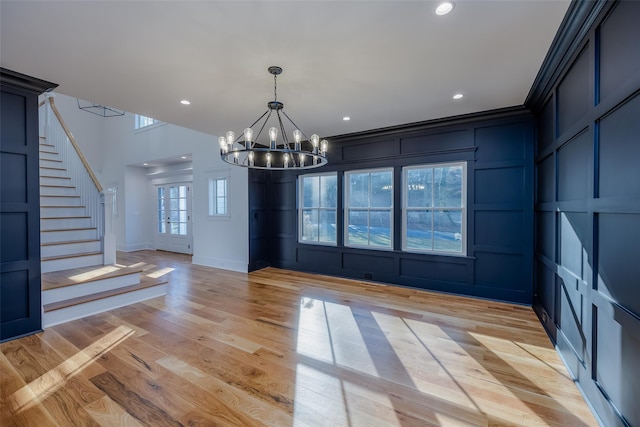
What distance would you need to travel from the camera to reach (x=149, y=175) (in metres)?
8.33

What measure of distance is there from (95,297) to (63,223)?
200 cm

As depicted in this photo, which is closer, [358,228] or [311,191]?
[358,228]

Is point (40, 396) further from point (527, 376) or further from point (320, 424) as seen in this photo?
point (527, 376)

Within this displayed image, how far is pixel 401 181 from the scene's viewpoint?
4.53 metres

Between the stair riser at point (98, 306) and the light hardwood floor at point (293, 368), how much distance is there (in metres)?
0.13

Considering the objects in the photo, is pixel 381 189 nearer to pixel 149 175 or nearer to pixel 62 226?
pixel 62 226

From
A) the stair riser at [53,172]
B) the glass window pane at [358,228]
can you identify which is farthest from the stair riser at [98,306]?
the glass window pane at [358,228]

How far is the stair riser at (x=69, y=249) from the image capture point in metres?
3.98

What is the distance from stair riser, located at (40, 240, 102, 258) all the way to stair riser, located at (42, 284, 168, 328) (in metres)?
1.32

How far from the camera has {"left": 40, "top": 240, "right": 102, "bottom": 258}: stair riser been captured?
3.98 metres

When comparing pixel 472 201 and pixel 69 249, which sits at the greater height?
pixel 472 201

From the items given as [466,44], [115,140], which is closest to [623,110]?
[466,44]

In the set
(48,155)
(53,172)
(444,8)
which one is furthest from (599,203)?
(48,155)

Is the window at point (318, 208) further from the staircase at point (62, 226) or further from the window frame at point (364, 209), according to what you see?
the staircase at point (62, 226)
